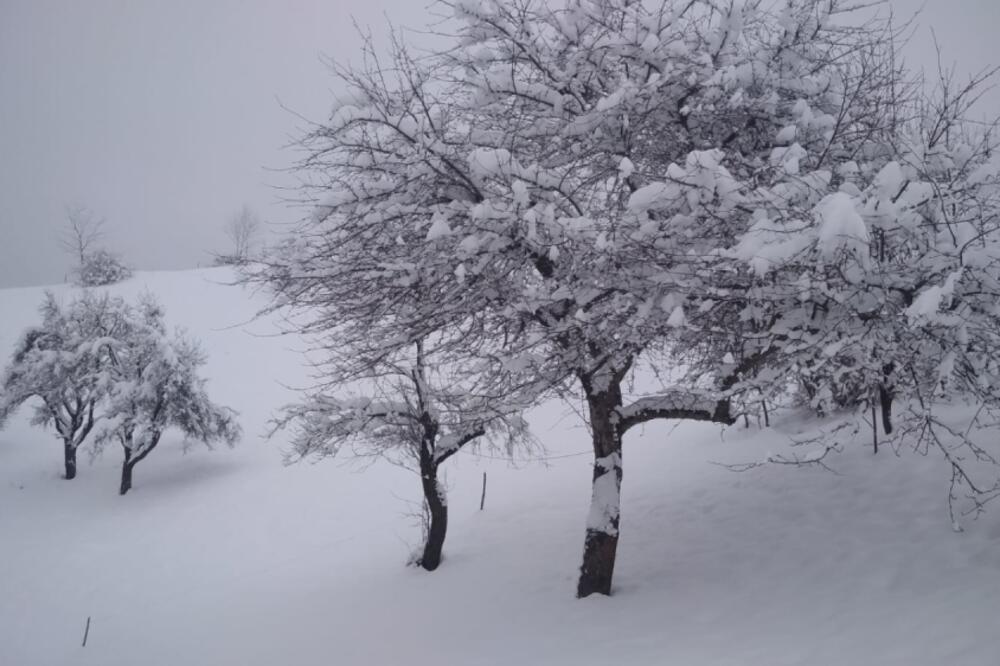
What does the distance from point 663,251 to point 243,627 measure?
29.0ft

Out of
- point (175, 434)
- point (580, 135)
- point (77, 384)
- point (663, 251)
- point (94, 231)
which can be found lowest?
point (175, 434)

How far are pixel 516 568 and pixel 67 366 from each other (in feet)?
69.4

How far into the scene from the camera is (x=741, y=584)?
5.73m

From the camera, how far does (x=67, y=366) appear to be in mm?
20969

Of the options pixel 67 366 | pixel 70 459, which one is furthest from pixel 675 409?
pixel 70 459

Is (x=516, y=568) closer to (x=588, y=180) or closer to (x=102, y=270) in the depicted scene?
(x=588, y=180)

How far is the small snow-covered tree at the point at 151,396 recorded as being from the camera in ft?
65.7

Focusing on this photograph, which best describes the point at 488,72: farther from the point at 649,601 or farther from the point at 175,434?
the point at 175,434

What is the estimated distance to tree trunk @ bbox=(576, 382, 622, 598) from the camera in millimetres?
6168

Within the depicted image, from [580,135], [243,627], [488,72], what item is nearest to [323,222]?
[488,72]

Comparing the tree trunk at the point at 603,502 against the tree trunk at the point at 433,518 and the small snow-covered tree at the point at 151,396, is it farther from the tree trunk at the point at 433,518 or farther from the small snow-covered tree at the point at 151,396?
the small snow-covered tree at the point at 151,396

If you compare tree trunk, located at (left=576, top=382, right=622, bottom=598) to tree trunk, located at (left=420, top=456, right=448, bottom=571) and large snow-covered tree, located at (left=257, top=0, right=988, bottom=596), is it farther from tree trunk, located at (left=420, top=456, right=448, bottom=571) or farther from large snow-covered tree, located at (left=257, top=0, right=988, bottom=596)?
tree trunk, located at (left=420, top=456, right=448, bottom=571)

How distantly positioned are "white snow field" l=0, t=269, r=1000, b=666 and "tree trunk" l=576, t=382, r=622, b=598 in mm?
278

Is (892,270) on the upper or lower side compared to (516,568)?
upper
